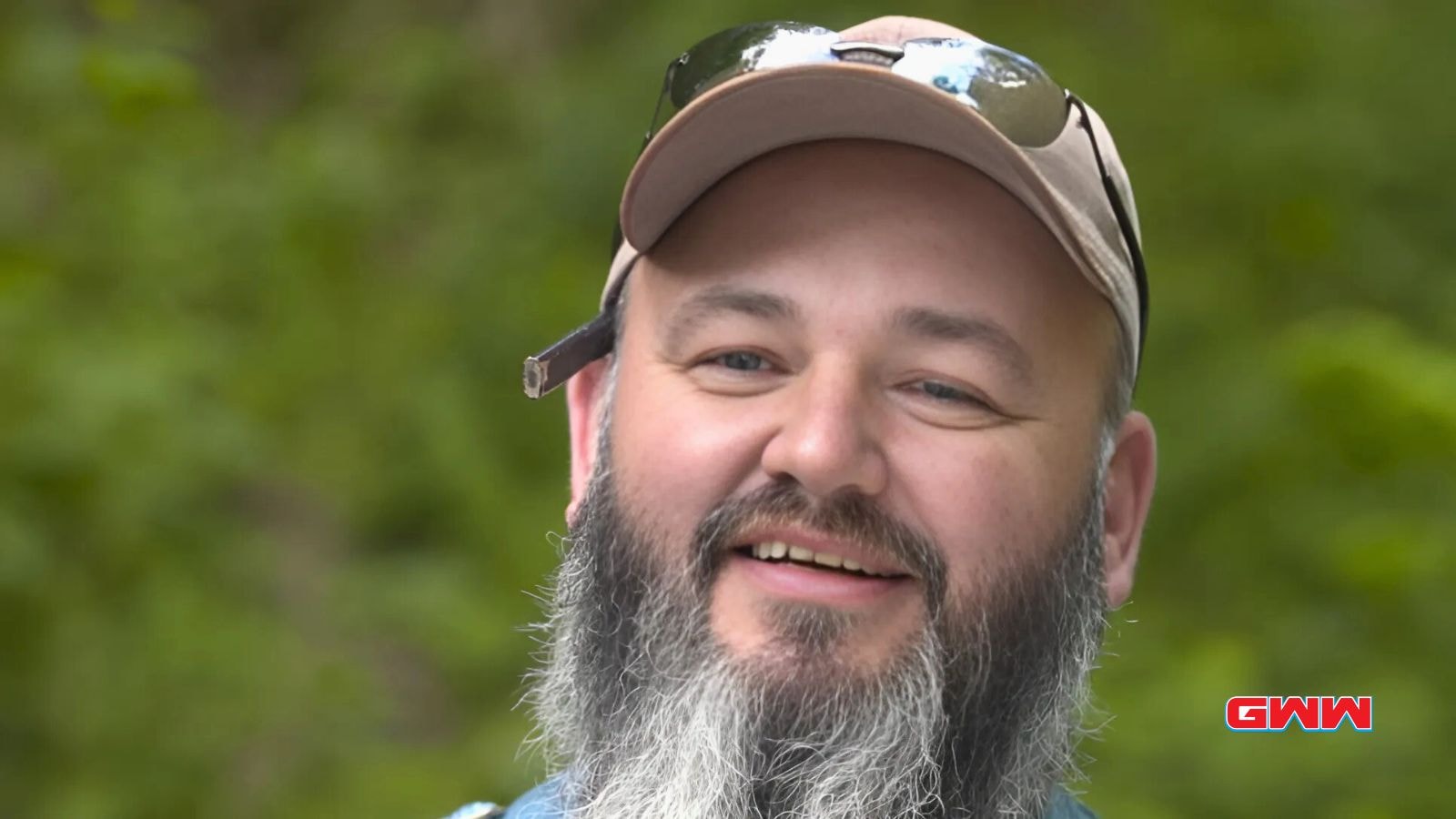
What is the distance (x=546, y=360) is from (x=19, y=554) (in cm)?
193

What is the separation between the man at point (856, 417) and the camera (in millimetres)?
1632

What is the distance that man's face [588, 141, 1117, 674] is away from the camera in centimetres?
162

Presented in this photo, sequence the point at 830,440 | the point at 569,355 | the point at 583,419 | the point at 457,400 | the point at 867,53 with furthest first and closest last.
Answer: the point at 457,400, the point at 583,419, the point at 569,355, the point at 867,53, the point at 830,440

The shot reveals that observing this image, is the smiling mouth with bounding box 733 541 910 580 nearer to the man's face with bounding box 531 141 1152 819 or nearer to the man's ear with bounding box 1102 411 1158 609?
the man's face with bounding box 531 141 1152 819

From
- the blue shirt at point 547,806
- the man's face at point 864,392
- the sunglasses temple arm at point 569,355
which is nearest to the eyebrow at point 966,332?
the man's face at point 864,392

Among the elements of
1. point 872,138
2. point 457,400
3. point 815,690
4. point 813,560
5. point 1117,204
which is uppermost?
point 872,138

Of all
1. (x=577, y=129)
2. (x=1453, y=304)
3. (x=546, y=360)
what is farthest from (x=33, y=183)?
(x=1453, y=304)

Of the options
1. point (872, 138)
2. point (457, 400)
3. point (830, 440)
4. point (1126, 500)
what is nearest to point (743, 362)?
point (830, 440)

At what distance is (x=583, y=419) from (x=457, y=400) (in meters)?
2.23

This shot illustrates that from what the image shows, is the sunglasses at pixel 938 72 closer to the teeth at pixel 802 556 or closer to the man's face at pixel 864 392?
the man's face at pixel 864 392

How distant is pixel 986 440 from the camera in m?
1.66

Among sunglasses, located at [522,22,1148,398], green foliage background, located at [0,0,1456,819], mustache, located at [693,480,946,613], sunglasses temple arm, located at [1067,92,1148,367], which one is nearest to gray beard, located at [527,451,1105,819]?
mustache, located at [693,480,946,613]

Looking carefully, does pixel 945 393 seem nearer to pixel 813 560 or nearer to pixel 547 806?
pixel 813 560

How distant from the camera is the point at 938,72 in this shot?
65.4 inches
